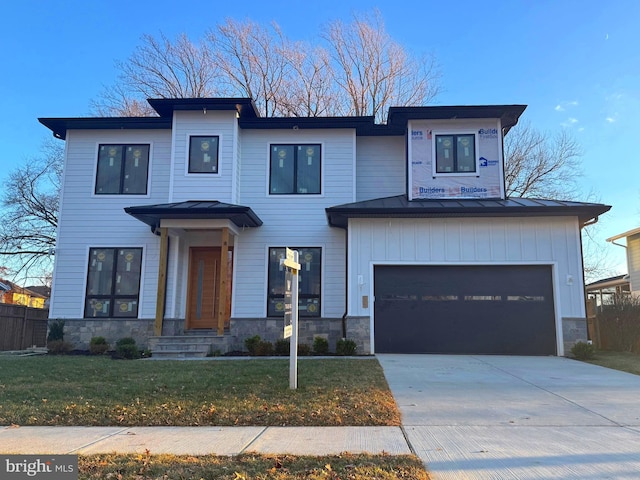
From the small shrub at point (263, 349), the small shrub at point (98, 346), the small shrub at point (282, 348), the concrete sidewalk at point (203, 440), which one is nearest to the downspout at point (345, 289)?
the small shrub at point (282, 348)

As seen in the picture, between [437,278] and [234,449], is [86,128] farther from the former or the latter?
[234,449]

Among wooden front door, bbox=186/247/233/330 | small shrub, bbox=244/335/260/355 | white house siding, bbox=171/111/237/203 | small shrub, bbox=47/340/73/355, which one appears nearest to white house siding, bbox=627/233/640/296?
small shrub, bbox=244/335/260/355

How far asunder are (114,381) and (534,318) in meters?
9.62

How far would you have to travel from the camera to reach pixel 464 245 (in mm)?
12188

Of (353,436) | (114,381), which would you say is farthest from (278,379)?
(353,436)

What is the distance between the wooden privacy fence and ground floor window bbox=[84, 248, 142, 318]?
3309mm

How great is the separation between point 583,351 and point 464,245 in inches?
143

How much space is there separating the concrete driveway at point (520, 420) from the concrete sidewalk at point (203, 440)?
44cm

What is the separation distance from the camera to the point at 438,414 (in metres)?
5.71

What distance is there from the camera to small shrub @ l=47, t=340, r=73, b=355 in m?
12.8

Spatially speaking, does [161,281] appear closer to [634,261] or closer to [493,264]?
[493,264]

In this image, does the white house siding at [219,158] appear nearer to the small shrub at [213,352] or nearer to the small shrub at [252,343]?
the small shrub at [252,343]

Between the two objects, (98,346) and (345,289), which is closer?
(98,346)

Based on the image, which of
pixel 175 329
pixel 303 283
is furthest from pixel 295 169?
pixel 175 329
